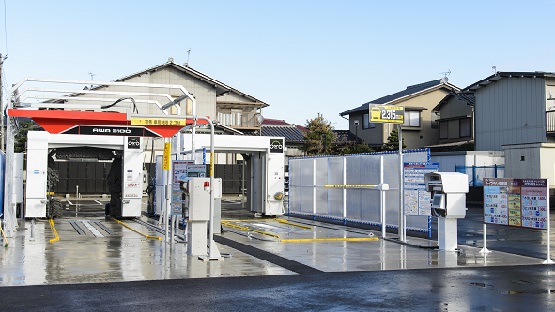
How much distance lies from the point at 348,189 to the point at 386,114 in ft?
16.8

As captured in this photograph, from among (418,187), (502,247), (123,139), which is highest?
(123,139)

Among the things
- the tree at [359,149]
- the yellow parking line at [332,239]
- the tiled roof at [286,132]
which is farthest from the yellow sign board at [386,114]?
the tiled roof at [286,132]

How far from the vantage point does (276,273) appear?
11766 millimetres

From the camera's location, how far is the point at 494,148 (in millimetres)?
42438

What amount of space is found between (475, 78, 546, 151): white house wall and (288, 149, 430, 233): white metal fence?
18527 millimetres

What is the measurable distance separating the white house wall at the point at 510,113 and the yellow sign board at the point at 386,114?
922 inches

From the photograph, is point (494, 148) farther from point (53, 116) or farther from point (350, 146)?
point (53, 116)

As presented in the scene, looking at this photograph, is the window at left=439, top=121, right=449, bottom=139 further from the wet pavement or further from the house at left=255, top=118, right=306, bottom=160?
the wet pavement

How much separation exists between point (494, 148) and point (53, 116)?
1258 inches

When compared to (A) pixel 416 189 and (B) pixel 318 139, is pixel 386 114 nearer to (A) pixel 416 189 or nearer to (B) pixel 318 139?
(A) pixel 416 189

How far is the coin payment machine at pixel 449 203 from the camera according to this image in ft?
50.0

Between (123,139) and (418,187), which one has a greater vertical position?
(123,139)

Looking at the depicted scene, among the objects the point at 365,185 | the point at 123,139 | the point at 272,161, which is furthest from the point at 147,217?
the point at 365,185

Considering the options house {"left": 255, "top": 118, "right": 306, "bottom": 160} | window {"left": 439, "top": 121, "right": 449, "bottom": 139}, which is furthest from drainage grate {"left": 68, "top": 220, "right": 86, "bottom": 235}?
window {"left": 439, "top": 121, "right": 449, "bottom": 139}
